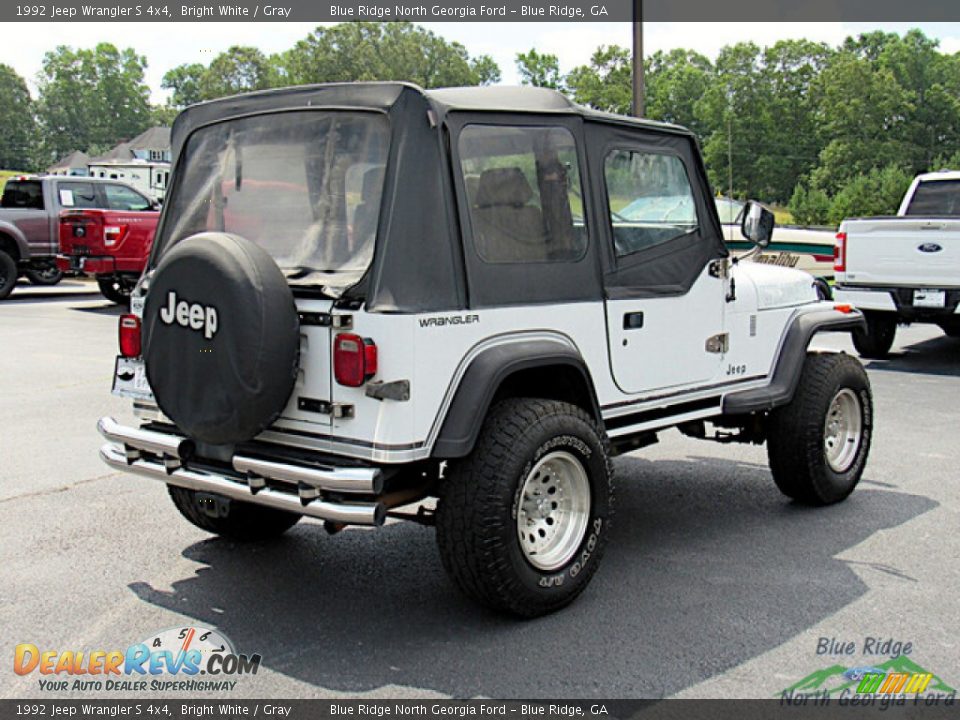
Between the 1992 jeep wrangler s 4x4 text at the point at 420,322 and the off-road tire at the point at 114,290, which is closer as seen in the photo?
the 1992 jeep wrangler s 4x4 text at the point at 420,322

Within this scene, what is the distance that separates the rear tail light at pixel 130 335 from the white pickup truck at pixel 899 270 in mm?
8665

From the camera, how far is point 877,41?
9788 cm

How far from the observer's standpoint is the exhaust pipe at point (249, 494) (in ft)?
12.6

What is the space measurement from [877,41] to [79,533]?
105360 mm

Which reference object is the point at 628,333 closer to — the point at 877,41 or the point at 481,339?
the point at 481,339

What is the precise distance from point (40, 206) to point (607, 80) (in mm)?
28250

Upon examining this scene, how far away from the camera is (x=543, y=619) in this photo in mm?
4352

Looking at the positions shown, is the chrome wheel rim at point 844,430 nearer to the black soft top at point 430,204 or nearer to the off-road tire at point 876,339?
the black soft top at point 430,204

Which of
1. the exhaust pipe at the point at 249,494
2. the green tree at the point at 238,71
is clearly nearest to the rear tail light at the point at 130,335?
the exhaust pipe at the point at 249,494

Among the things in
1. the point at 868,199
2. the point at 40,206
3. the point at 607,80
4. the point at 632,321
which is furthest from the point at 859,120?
the point at 632,321

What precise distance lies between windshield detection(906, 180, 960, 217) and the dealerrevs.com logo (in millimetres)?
11903

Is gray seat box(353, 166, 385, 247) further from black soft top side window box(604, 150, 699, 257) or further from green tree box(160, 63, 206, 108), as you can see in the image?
green tree box(160, 63, 206, 108)

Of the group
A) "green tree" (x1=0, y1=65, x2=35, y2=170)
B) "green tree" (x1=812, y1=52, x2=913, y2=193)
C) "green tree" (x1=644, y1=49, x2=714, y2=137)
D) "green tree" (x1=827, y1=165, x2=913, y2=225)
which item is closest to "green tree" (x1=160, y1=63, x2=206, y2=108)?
"green tree" (x1=0, y1=65, x2=35, y2=170)

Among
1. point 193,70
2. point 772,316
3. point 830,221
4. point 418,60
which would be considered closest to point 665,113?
point 830,221
